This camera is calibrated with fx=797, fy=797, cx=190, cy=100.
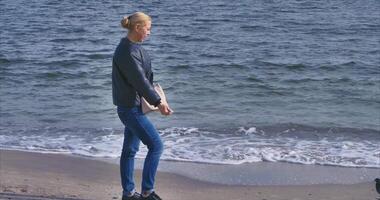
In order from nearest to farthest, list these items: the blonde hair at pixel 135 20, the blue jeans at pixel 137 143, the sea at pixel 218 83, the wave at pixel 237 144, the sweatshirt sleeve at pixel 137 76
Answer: the sweatshirt sleeve at pixel 137 76 < the blonde hair at pixel 135 20 < the blue jeans at pixel 137 143 < the wave at pixel 237 144 < the sea at pixel 218 83

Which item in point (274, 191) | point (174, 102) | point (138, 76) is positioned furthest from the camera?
point (174, 102)

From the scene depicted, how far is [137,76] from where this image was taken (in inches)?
242

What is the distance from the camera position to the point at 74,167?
378 inches

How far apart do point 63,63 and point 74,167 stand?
10628 millimetres

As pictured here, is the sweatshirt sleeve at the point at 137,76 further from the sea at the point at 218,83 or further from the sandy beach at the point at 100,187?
the sea at the point at 218,83

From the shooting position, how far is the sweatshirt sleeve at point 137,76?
6.14 metres

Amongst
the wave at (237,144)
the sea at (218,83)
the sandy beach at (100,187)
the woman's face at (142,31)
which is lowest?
the sea at (218,83)

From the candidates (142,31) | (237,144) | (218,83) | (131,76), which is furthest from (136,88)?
(218,83)

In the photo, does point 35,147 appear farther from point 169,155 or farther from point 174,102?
point 174,102

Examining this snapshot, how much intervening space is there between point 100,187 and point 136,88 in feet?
7.97

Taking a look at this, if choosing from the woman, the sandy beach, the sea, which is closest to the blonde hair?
the woman

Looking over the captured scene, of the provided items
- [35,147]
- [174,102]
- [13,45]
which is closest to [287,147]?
[35,147]

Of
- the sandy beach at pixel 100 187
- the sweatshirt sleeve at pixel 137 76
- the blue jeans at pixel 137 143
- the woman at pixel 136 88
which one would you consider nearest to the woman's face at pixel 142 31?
the woman at pixel 136 88

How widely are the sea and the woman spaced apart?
135 inches
